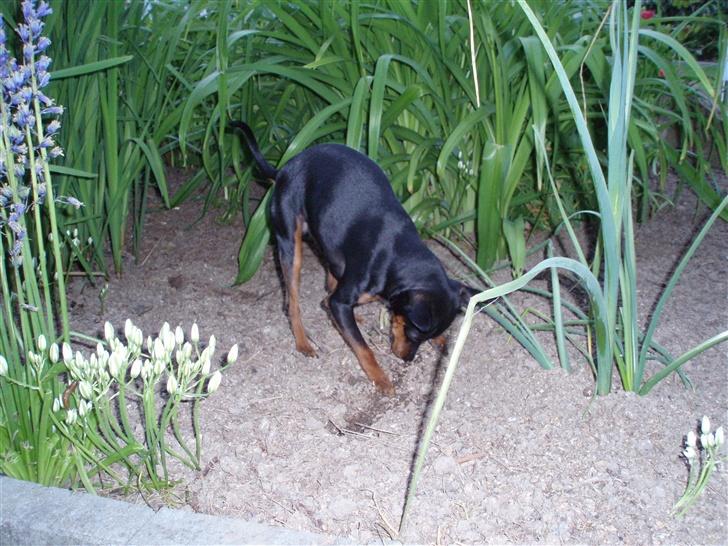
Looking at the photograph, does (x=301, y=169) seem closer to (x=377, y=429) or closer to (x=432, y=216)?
(x=432, y=216)

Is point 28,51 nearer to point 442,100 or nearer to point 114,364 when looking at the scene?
point 114,364

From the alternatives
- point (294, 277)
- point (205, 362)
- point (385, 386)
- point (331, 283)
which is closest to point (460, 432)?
point (385, 386)

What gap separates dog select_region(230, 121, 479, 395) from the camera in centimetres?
297

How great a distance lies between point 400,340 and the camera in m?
3.06

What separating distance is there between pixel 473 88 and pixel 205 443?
205 centimetres

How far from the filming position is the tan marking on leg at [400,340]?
304cm

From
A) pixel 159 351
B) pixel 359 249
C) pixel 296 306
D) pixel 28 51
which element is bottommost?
pixel 296 306

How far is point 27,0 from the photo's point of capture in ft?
6.00

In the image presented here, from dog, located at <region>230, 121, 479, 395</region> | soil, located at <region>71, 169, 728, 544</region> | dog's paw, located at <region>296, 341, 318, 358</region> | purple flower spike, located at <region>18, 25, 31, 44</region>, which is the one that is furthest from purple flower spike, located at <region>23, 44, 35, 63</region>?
dog's paw, located at <region>296, 341, 318, 358</region>

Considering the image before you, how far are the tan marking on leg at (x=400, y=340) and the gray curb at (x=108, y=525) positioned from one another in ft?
4.00

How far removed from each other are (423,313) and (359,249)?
44 centimetres

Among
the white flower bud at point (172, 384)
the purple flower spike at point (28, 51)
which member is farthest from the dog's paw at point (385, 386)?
the purple flower spike at point (28, 51)

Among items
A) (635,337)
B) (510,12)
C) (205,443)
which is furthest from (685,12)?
(205,443)

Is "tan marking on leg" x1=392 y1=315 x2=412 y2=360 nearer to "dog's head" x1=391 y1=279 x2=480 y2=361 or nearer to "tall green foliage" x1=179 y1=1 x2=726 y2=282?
"dog's head" x1=391 y1=279 x2=480 y2=361
